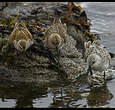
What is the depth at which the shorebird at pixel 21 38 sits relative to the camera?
400 inches

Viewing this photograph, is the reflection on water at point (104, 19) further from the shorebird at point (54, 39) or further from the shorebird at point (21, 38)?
the shorebird at point (21, 38)

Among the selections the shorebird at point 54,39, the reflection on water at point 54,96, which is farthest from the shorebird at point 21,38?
the reflection on water at point 54,96

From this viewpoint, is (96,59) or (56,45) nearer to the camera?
(96,59)

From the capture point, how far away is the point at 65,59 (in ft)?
37.1

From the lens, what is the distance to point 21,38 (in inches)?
414

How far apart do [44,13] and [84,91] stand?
19.8ft

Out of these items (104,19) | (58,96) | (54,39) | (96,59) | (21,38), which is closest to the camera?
(58,96)

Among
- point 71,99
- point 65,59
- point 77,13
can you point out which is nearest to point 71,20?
point 77,13

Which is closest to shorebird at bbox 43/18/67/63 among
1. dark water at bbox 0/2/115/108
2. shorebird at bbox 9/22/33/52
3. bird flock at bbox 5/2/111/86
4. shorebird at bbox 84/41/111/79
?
bird flock at bbox 5/2/111/86

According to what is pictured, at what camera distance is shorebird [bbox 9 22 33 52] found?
400 inches

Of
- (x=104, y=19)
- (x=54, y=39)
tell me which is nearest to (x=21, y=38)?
(x=54, y=39)

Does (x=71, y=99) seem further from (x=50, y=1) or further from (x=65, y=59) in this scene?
(x=50, y=1)

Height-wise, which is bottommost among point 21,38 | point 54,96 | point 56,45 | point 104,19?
point 54,96

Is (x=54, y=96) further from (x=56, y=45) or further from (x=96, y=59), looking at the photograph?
(x=56, y=45)
